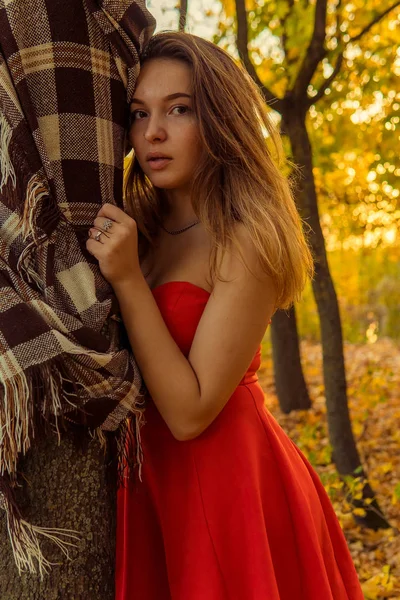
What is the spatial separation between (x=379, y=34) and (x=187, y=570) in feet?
19.1

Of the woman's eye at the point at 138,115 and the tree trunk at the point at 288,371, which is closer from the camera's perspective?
the woman's eye at the point at 138,115

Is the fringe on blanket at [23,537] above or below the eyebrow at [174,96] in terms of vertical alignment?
below

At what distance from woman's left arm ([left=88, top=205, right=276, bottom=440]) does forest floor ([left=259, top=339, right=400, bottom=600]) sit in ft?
7.55

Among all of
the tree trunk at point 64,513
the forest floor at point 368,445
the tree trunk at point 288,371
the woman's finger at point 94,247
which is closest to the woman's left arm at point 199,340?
the woman's finger at point 94,247

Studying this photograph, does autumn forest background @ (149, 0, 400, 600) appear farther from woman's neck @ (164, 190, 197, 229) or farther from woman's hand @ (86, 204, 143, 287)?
woman's hand @ (86, 204, 143, 287)

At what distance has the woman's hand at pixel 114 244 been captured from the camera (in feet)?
6.01

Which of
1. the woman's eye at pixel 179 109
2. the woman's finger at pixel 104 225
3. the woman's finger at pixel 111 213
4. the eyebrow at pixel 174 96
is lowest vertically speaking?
the woman's finger at pixel 104 225

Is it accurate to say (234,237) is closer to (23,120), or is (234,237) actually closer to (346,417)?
(23,120)

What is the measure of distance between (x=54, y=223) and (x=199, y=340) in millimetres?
509

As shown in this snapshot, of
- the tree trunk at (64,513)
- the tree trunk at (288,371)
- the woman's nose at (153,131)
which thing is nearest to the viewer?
the tree trunk at (64,513)

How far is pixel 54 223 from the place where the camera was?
1.77 metres

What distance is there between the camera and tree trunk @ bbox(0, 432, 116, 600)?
1.79 meters

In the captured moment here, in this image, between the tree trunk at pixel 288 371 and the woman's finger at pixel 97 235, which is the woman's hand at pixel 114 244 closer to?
the woman's finger at pixel 97 235

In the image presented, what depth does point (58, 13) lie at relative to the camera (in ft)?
5.63
